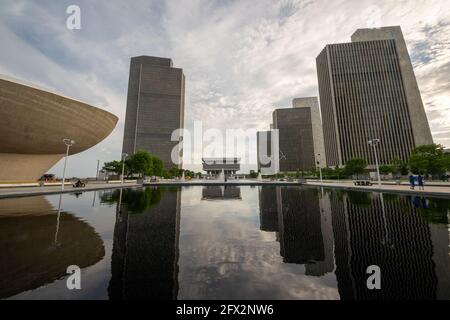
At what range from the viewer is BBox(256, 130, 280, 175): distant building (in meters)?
146

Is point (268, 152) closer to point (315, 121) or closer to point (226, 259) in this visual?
point (315, 121)

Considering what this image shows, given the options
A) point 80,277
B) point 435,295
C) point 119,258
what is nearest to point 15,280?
point 80,277

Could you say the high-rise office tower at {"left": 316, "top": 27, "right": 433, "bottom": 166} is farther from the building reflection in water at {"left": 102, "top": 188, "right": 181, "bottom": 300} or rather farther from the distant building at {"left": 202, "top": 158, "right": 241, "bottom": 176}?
the building reflection in water at {"left": 102, "top": 188, "right": 181, "bottom": 300}

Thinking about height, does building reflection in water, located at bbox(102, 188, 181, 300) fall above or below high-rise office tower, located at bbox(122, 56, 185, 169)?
below

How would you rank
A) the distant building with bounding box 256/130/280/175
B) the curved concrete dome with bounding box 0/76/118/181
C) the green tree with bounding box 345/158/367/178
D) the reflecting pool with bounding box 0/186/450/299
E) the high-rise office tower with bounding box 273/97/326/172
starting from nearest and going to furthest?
1. the reflecting pool with bounding box 0/186/450/299
2. the curved concrete dome with bounding box 0/76/118/181
3. the green tree with bounding box 345/158/367/178
4. the high-rise office tower with bounding box 273/97/326/172
5. the distant building with bounding box 256/130/280/175

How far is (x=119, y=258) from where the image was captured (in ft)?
15.4

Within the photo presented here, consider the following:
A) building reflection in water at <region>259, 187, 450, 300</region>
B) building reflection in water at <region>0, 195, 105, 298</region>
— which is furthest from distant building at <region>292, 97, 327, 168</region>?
building reflection in water at <region>0, 195, 105, 298</region>

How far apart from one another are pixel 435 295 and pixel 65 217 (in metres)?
12.7

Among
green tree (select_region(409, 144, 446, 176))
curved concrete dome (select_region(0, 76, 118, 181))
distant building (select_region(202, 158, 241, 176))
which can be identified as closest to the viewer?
curved concrete dome (select_region(0, 76, 118, 181))

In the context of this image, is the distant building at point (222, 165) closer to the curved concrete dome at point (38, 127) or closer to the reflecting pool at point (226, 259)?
the curved concrete dome at point (38, 127)

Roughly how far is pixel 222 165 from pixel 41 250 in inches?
4572

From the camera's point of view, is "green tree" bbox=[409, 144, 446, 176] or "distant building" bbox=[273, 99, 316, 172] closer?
"green tree" bbox=[409, 144, 446, 176]

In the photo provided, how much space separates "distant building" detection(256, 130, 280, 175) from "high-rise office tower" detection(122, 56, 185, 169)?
7075cm
